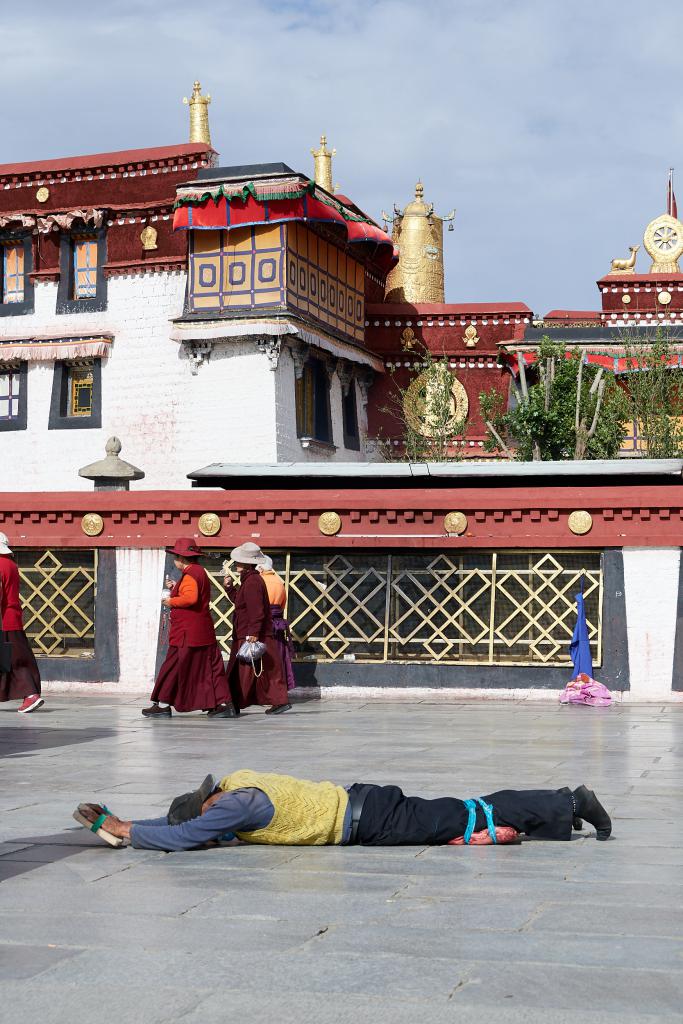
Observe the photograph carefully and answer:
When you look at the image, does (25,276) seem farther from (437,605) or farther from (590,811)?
(590,811)

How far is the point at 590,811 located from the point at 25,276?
25466 mm

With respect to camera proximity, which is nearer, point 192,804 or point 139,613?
point 192,804

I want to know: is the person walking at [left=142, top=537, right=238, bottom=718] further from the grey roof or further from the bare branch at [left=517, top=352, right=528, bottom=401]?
the bare branch at [left=517, top=352, right=528, bottom=401]

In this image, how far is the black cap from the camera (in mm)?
5957

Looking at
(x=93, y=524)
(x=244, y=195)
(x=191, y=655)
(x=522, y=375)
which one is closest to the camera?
(x=191, y=655)

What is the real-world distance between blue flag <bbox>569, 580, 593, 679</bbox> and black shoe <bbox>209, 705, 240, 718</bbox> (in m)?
3.63

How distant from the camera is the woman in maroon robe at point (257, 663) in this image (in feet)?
42.8

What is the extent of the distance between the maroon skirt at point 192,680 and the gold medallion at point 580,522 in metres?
4.15

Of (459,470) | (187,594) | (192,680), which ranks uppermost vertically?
(459,470)

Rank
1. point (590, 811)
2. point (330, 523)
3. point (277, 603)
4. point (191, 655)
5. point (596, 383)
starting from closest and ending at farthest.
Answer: point (590, 811) < point (191, 655) < point (277, 603) < point (330, 523) < point (596, 383)

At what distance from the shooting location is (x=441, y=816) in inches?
241

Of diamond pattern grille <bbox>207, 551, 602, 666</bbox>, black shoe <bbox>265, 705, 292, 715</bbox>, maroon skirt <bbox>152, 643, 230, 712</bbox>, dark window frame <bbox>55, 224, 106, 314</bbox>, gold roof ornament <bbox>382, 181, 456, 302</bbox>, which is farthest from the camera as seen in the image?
gold roof ornament <bbox>382, 181, 456, 302</bbox>

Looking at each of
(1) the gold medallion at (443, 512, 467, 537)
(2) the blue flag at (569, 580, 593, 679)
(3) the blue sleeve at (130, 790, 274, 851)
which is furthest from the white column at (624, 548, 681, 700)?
(3) the blue sleeve at (130, 790, 274, 851)

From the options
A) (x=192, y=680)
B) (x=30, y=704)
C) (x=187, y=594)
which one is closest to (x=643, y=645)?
(x=192, y=680)
